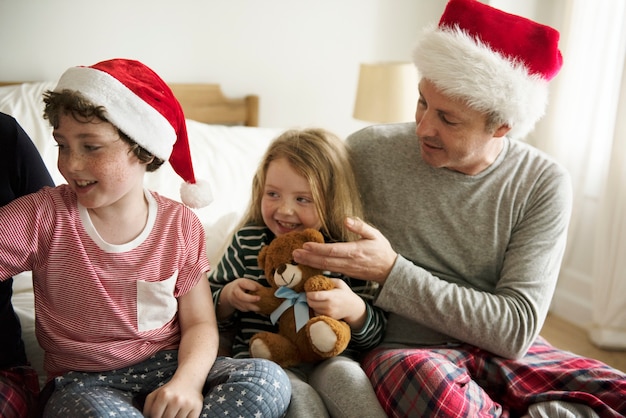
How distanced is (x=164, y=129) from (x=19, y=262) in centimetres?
36

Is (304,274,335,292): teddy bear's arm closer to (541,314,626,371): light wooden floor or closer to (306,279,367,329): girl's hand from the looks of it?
(306,279,367,329): girl's hand

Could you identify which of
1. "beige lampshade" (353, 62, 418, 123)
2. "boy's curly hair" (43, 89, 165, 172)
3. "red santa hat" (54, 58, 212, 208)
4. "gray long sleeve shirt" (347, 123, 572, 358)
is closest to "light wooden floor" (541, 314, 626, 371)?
"beige lampshade" (353, 62, 418, 123)

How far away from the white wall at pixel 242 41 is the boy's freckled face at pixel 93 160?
4.28 feet

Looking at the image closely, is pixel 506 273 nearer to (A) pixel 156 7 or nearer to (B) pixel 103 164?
(B) pixel 103 164

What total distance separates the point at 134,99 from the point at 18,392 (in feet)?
1.96

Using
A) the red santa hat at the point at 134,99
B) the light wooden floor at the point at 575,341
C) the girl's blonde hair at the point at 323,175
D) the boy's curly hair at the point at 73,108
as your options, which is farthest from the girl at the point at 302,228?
the light wooden floor at the point at 575,341

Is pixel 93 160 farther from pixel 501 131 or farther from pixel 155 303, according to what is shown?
pixel 501 131

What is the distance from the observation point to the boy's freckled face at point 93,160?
112cm

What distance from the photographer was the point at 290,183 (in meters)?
1.42

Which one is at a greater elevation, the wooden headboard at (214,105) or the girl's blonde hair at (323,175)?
the girl's blonde hair at (323,175)

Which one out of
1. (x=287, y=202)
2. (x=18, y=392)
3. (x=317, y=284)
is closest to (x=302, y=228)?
(x=287, y=202)

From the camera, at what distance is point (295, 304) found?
1.34 metres

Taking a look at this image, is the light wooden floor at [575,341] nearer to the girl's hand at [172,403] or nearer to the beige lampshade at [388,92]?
the beige lampshade at [388,92]

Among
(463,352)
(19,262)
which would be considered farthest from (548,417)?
(19,262)
